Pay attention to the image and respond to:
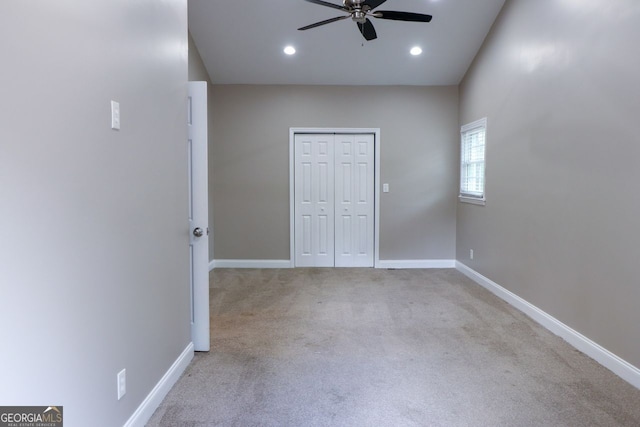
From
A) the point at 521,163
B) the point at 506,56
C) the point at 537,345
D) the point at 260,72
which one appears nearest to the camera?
the point at 537,345

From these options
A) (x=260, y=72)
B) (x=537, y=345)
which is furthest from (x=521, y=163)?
(x=260, y=72)

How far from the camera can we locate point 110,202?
1.78 metres

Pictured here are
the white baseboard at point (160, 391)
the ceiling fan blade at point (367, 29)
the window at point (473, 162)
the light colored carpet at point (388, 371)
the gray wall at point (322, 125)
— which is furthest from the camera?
the gray wall at point (322, 125)

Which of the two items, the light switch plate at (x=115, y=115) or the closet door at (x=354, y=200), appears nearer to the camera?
the light switch plate at (x=115, y=115)

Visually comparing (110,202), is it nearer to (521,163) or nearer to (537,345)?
(537,345)

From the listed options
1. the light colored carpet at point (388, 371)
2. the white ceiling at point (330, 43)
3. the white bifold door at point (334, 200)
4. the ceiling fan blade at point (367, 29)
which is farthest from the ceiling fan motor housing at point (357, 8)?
the white bifold door at point (334, 200)

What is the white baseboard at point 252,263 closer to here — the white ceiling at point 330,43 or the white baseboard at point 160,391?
the white ceiling at point 330,43

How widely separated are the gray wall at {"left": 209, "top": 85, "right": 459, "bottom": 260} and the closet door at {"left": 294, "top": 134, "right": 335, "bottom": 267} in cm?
20

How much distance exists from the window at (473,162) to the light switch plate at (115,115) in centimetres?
427

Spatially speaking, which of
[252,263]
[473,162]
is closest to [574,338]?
[473,162]

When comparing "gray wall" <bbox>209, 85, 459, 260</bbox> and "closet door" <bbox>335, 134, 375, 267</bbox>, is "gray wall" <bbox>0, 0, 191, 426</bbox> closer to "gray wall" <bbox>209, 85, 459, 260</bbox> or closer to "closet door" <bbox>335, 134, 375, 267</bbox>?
"gray wall" <bbox>209, 85, 459, 260</bbox>

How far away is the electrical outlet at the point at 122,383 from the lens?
6.15 ft

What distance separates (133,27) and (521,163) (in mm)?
3543

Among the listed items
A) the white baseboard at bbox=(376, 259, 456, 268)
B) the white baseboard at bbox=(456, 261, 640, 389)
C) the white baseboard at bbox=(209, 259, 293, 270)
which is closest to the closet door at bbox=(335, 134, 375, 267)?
the white baseboard at bbox=(376, 259, 456, 268)
